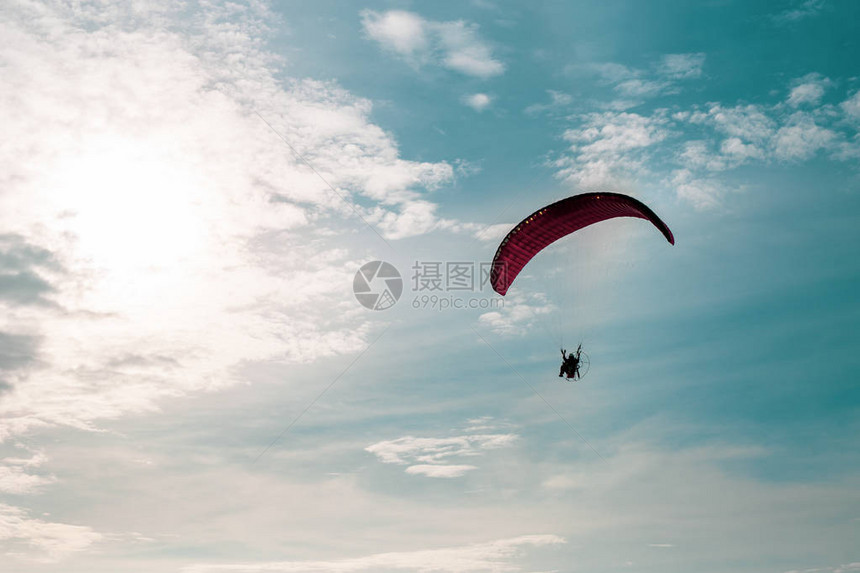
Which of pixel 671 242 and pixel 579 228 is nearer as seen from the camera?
pixel 671 242

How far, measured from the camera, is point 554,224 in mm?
35000

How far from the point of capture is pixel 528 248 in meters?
36.2

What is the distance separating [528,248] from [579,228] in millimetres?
2891

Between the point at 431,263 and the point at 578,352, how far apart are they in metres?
10.1

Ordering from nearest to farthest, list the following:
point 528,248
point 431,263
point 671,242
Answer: point 671,242 → point 528,248 → point 431,263

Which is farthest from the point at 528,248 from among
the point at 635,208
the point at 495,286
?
the point at 635,208

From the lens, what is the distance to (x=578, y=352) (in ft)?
123

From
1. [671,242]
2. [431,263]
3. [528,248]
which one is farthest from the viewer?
[431,263]

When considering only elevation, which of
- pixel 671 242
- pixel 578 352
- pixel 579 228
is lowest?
pixel 578 352

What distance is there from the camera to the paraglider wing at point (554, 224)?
32.1 metres

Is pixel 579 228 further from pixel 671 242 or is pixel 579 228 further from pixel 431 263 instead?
pixel 431 263

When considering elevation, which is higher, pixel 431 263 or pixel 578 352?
pixel 431 263

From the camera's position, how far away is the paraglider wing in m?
32.1

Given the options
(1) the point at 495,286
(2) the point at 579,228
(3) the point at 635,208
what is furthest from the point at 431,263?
(3) the point at 635,208
